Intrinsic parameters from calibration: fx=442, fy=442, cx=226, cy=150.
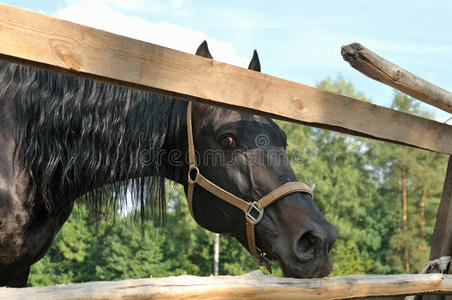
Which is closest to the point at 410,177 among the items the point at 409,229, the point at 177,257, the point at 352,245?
the point at 409,229

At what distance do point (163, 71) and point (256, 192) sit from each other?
129 cm

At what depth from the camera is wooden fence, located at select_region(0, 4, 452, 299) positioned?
1.46 m

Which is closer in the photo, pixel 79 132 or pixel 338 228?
pixel 79 132

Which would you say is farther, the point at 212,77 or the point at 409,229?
the point at 409,229

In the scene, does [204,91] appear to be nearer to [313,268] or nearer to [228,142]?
[228,142]

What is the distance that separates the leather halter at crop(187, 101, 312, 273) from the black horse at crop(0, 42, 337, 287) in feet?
0.12

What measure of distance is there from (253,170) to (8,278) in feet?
6.00

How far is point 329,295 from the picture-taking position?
2049mm

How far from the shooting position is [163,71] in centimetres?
164

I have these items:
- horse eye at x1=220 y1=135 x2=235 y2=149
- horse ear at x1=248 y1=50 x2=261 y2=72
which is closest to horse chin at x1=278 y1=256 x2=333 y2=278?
horse eye at x1=220 y1=135 x2=235 y2=149

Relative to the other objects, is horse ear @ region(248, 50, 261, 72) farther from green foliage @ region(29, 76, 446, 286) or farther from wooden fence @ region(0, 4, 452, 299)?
green foliage @ region(29, 76, 446, 286)

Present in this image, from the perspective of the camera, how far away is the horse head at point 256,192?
96.3 inches

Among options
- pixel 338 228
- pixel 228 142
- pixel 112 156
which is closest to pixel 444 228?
pixel 228 142

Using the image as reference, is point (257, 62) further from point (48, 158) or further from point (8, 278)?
point (8, 278)
